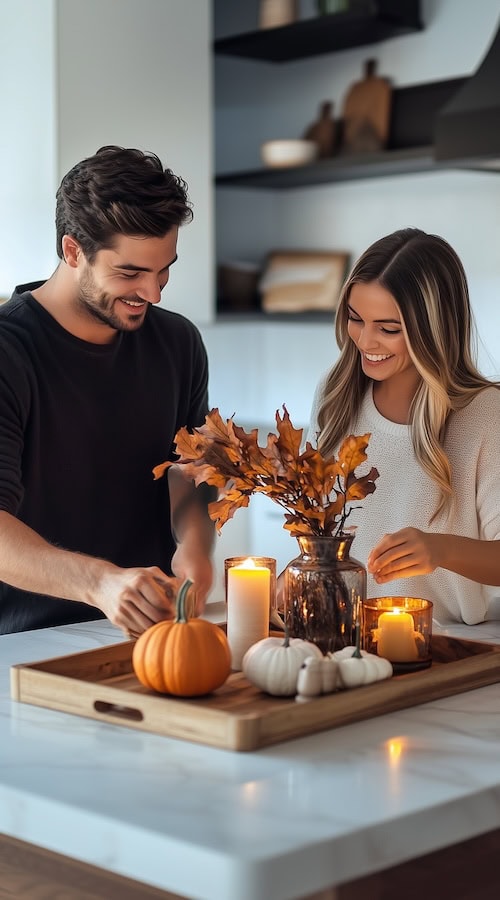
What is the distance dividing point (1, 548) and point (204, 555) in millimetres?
412

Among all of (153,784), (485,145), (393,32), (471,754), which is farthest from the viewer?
(393,32)

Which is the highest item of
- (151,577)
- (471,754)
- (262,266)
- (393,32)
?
(393,32)

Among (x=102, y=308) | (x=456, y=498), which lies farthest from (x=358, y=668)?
(x=102, y=308)

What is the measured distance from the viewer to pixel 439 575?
2197 millimetres

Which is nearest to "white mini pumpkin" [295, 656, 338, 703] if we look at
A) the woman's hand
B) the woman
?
the woman's hand

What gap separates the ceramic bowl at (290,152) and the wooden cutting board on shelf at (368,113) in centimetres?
13

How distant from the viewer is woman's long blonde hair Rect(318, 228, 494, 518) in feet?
7.18

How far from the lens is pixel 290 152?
4.59 m

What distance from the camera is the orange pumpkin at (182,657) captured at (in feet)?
4.89

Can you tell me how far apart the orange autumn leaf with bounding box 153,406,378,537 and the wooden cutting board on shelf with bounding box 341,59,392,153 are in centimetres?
297

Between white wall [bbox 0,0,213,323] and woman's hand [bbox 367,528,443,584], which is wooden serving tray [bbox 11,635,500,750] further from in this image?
white wall [bbox 0,0,213,323]

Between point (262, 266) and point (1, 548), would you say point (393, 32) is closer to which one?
point (262, 266)

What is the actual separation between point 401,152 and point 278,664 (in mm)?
2928

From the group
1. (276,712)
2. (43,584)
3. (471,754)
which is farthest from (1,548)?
(471,754)
